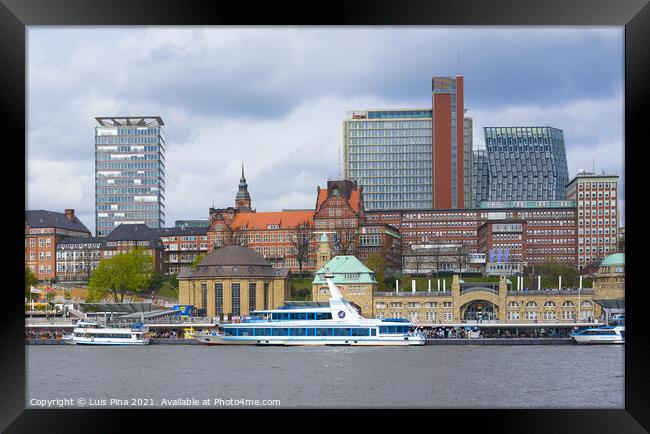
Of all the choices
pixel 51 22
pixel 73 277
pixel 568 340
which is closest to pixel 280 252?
pixel 73 277

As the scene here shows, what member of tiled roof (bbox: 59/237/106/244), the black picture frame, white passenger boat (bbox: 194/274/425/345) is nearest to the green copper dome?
white passenger boat (bbox: 194/274/425/345)

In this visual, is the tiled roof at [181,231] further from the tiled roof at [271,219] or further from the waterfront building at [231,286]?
the waterfront building at [231,286]

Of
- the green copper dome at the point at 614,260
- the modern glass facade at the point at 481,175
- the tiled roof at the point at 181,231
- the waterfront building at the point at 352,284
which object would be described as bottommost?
the waterfront building at the point at 352,284

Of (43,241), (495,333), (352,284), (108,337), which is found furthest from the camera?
(43,241)

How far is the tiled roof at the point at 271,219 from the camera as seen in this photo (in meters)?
75.1

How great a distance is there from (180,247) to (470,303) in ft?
90.9

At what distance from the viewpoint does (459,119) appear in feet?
293

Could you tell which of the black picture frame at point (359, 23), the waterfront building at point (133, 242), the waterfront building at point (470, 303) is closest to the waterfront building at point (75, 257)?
the waterfront building at point (133, 242)

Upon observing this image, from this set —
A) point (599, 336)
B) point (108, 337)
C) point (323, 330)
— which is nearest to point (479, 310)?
point (599, 336)

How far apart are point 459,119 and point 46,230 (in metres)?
39.3

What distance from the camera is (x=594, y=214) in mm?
77188

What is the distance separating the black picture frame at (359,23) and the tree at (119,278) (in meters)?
50.0

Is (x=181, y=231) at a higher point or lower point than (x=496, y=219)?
lower

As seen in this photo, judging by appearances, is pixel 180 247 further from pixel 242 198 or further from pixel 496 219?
pixel 496 219
